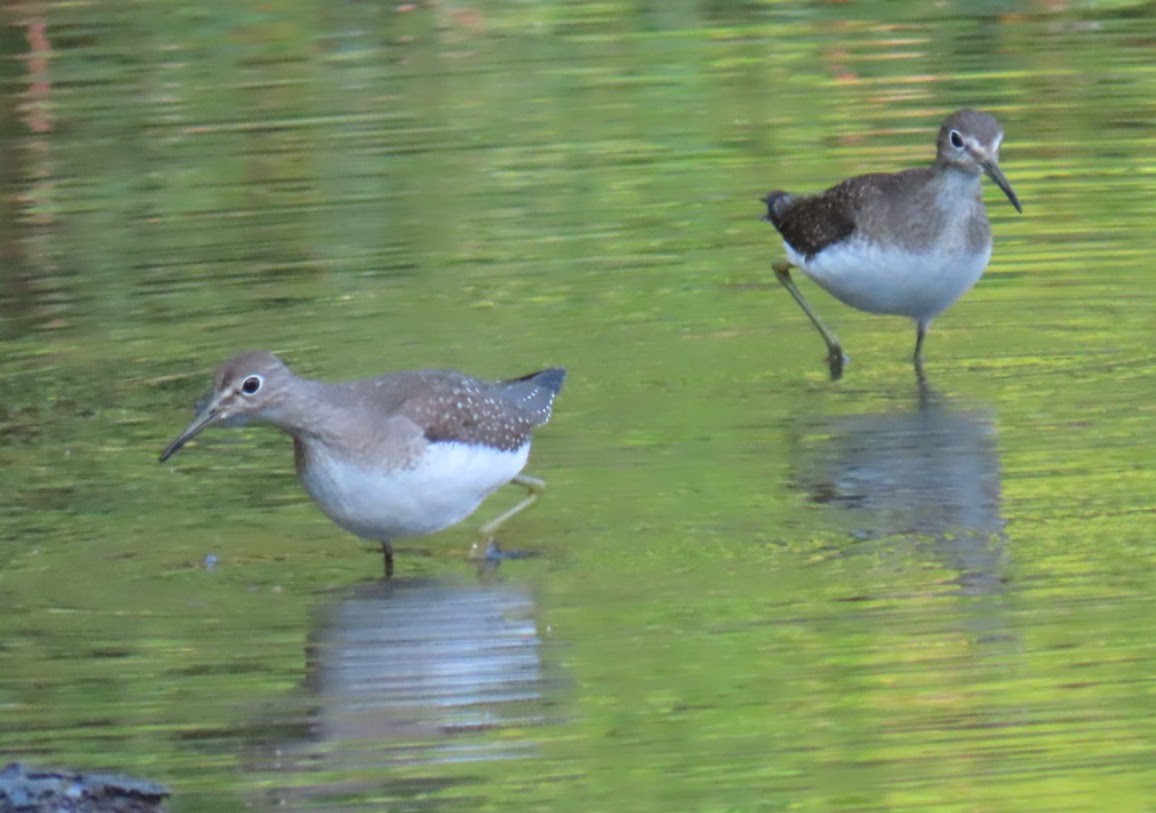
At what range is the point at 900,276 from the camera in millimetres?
11297

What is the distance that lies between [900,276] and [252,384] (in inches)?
151

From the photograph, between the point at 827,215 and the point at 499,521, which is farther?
the point at 827,215

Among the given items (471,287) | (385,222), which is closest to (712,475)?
(471,287)

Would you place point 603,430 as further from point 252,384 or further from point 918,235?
point 252,384

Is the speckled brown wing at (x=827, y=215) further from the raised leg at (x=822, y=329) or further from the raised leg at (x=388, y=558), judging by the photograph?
the raised leg at (x=388, y=558)

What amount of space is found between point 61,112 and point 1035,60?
22.1ft

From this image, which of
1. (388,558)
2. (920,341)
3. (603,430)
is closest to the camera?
(388,558)

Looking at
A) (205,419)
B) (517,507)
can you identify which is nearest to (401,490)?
(205,419)

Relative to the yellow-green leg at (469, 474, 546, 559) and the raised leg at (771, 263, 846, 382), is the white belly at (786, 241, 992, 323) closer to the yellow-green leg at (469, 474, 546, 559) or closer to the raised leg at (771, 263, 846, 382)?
the raised leg at (771, 263, 846, 382)

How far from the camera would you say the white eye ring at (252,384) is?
8.41 m

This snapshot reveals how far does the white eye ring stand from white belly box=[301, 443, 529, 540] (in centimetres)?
28

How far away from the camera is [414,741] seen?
7.32 m

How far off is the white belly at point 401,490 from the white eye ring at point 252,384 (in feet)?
0.91

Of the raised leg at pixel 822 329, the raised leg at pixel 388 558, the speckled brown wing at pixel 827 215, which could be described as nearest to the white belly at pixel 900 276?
the speckled brown wing at pixel 827 215
